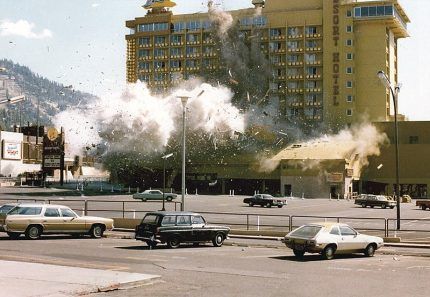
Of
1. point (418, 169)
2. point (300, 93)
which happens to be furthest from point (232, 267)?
point (300, 93)

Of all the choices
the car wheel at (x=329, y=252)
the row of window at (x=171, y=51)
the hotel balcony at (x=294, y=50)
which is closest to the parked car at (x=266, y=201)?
the car wheel at (x=329, y=252)

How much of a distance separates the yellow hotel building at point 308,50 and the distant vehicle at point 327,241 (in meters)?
102

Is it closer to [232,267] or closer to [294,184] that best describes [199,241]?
[232,267]

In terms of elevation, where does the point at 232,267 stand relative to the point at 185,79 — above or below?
below

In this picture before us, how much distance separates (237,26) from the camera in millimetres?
134000

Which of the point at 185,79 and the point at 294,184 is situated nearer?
the point at 294,184

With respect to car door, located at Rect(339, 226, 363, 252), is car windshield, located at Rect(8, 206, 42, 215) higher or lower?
higher

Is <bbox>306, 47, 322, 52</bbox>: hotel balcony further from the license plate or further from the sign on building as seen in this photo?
the license plate

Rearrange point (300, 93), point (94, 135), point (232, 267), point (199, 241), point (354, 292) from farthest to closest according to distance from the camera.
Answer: point (300, 93) → point (94, 135) → point (199, 241) → point (232, 267) → point (354, 292)

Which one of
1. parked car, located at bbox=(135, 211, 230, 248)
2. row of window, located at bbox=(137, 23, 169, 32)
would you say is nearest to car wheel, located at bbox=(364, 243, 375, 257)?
parked car, located at bbox=(135, 211, 230, 248)

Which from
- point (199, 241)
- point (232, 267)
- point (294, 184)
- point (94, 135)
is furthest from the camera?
point (94, 135)

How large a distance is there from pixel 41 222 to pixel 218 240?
8691mm

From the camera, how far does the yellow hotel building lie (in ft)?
405

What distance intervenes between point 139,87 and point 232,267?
10819cm
